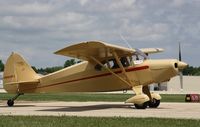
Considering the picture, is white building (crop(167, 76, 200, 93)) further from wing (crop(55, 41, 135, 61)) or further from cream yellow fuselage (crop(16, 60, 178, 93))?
wing (crop(55, 41, 135, 61))

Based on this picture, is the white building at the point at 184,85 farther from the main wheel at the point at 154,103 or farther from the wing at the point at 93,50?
the wing at the point at 93,50

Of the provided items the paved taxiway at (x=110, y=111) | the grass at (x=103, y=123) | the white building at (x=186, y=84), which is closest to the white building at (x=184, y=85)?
the white building at (x=186, y=84)

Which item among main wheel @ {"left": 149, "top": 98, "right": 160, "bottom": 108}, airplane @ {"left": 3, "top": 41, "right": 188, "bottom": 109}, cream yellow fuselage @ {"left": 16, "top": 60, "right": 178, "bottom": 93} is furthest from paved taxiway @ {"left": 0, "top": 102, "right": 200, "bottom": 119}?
cream yellow fuselage @ {"left": 16, "top": 60, "right": 178, "bottom": 93}

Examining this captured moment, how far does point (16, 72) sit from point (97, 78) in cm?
521

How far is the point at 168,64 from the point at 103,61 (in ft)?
11.7

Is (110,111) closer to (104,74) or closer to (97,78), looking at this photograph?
(104,74)

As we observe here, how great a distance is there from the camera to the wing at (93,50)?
20406mm

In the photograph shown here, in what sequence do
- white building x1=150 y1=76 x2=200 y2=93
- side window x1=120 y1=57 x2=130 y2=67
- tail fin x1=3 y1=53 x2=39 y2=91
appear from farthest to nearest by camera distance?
white building x1=150 y1=76 x2=200 y2=93 → tail fin x1=3 y1=53 x2=39 y2=91 → side window x1=120 y1=57 x2=130 y2=67

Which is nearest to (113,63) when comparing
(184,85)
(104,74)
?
(104,74)

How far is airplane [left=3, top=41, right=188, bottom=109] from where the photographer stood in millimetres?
21359

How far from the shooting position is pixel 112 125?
12.4 m

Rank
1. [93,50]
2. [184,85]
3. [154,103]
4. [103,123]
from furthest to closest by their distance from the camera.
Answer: [184,85]
[154,103]
[93,50]
[103,123]

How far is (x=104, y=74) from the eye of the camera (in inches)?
912

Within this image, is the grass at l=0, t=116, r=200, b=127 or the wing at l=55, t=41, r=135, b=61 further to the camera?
the wing at l=55, t=41, r=135, b=61
